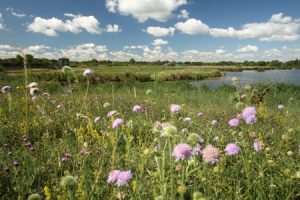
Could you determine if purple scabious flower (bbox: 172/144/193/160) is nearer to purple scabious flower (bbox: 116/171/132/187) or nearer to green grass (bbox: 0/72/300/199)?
green grass (bbox: 0/72/300/199)

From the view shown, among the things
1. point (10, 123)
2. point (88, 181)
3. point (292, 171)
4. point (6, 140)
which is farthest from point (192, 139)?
point (10, 123)

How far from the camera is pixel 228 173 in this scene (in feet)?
9.41

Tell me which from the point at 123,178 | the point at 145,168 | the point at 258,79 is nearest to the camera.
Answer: the point at 123,178

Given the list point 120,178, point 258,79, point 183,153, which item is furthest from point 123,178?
point 258,79

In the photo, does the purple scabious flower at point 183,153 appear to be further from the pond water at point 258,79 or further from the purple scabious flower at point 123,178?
the pond water at point 258,79

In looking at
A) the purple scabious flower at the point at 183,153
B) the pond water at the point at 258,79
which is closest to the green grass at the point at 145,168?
the purple scabious flower at the point at 183,153

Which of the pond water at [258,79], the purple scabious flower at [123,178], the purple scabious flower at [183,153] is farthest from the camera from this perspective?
the pond water at [258,79]

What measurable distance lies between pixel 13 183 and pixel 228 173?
1.88m

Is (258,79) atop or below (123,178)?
below

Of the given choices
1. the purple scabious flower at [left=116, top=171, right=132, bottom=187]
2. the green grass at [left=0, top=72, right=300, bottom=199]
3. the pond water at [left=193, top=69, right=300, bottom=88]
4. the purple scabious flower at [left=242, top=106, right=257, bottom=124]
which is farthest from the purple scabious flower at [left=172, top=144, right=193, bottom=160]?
the pond water at [left=193, top=69, right=300, bottom=88]

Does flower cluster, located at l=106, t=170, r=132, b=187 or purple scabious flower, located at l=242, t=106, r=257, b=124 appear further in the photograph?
purple scabious flower, located at l=242, t=106, r=257, b=124

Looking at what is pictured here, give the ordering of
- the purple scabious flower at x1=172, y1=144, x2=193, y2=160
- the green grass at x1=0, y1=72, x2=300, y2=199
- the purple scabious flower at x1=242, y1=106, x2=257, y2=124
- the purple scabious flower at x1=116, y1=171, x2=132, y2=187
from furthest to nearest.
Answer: the purple scabious flower at x1=242, y1=106, x2=257, y2=124
the green grass at x1=0, y1=72, x2=300, y2=199
the purple scabious flower at x1=116, y1=171, x2=132, y2=187
the purple scabious flower at x1=172, y1=144, x2=193, y2=160

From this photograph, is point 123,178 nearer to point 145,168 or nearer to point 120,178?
point 120,178

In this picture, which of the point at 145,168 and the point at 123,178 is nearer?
the point at 123,178
